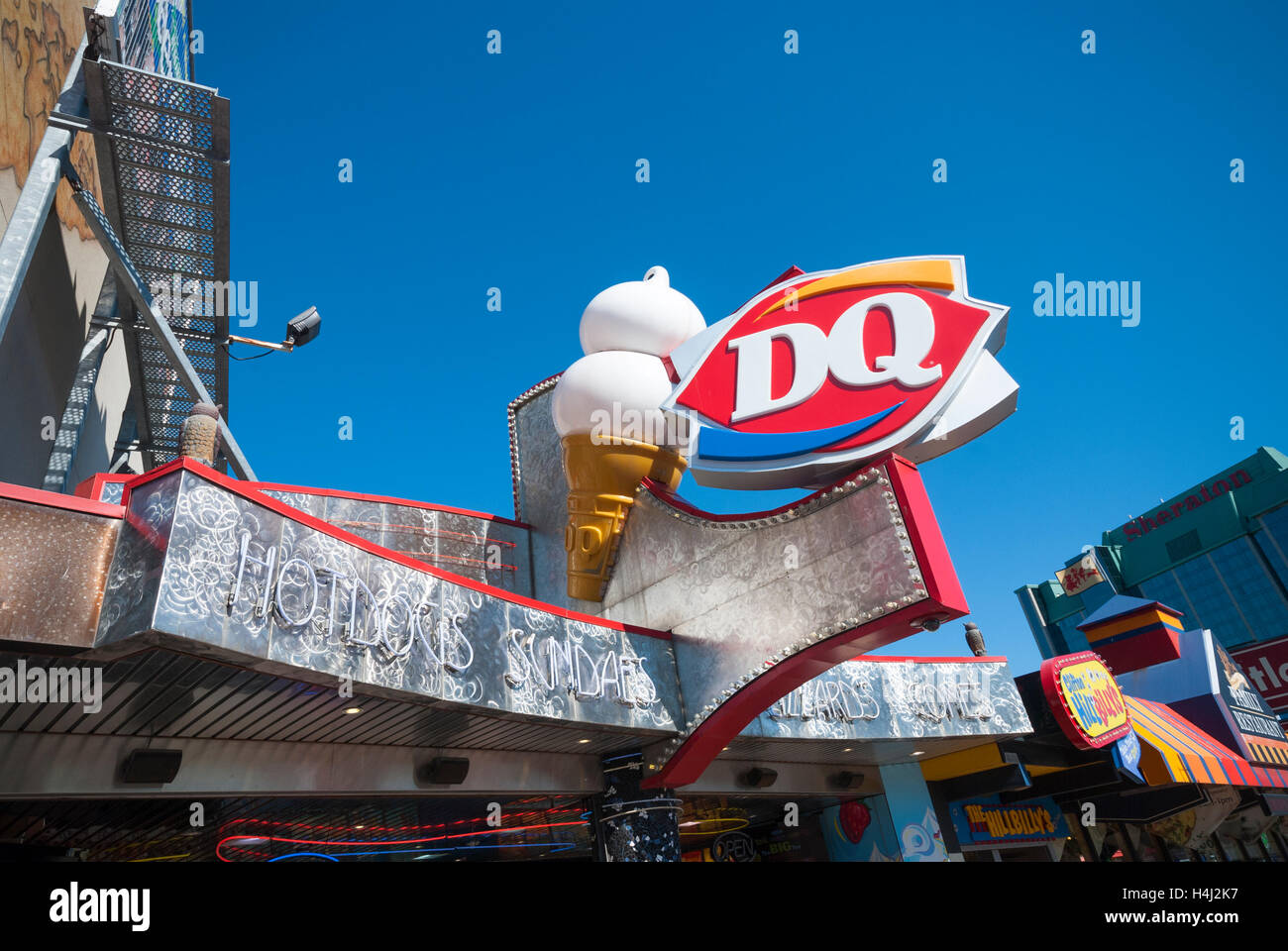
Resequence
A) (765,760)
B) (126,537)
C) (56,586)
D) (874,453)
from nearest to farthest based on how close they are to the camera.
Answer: (56,586), (126,537), (874,453), (765,760)

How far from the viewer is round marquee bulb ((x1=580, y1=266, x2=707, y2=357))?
573 inches

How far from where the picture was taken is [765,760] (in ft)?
51.7

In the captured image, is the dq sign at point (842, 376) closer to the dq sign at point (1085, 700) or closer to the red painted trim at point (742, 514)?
the red painted trim at point (742, 514)

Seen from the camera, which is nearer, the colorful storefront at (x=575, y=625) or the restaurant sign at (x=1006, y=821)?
the colorful storefront at (x=575, y=625)

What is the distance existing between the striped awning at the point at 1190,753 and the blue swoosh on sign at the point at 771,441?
11.0 metres

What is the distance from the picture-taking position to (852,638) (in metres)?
9.95

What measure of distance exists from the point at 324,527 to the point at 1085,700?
45.2 ft

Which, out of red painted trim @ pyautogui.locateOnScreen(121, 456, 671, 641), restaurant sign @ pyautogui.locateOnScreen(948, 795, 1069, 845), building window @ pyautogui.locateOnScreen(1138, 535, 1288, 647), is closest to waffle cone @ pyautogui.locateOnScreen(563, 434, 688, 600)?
red painted trim @ pyautogui.locateOnScreen(121, 456, 671, 641)

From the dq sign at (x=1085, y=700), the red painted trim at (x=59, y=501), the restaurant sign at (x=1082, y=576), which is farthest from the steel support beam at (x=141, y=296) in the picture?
the restaurant sign at (x=1082, y=576)

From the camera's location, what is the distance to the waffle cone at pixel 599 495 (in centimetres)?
1395

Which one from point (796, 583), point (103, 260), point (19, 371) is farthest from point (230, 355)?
point (796, 583)
